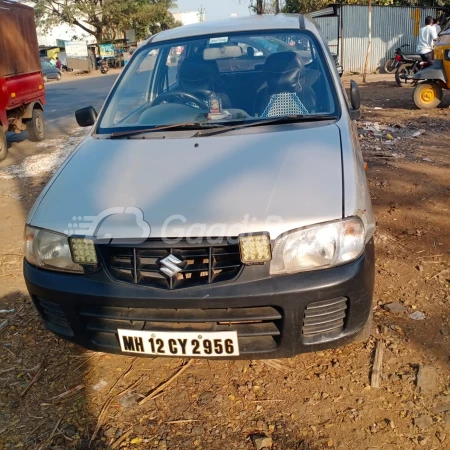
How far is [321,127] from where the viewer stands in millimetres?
2703

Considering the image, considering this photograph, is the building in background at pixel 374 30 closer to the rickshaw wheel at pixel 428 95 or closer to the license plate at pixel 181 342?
the rickshaw wheel at pixel 428 95

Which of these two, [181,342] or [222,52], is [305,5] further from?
[181,342]

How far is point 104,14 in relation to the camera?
1603 inches

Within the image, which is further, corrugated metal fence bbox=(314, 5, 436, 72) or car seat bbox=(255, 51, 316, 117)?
corrugated metal fence bbox=(314, 5, 436, 72)

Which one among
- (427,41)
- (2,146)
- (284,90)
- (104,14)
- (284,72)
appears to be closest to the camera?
(284,90)

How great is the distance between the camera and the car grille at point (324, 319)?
2.02 metres

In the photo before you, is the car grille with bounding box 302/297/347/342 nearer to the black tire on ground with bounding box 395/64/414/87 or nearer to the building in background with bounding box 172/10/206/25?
the black tire on ground with bounding box 395/64/414/87

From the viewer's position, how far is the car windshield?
3.01 m

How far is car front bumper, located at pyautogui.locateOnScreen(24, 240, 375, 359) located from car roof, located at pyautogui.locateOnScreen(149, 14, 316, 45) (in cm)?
200

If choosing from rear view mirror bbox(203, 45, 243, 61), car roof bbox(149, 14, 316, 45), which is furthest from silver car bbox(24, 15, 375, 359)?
car roof bbox(149, 14, 316, 45)

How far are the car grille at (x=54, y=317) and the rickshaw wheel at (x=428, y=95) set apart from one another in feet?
29.8

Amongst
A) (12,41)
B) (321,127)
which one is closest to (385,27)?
(12,41)

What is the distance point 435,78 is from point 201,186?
8580 mm

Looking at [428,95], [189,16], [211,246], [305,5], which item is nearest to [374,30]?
[305,5]
